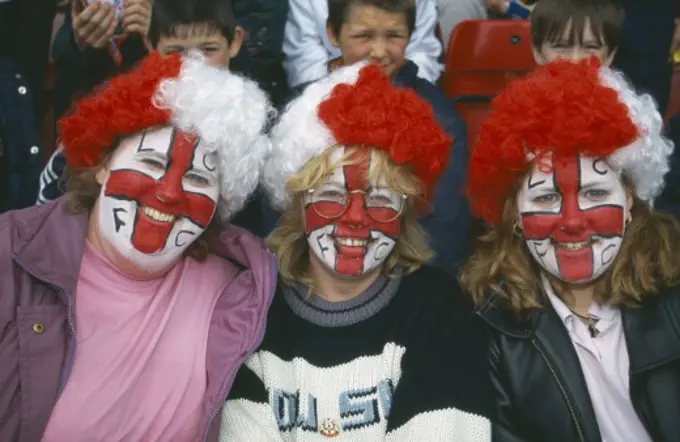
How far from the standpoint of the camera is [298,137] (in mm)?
3580

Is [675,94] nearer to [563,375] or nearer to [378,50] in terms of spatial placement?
[378,50]

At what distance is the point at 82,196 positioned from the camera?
3.58 meters

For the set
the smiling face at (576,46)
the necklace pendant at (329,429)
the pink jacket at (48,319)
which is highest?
the smiling face at (576,46)

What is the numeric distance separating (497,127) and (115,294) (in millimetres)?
1325

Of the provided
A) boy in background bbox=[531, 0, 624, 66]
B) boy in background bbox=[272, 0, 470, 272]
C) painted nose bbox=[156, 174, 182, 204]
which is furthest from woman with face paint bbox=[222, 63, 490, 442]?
boy in background bbox=[531, 0, 624, 66]

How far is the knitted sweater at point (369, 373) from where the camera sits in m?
3.34

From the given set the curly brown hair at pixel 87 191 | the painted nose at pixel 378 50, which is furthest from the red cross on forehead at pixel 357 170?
the painted nose at pixel 378 50

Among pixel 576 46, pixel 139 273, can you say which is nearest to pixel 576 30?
pixel 576 46

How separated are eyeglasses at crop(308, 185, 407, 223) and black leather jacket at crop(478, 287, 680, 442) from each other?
0.45 metres

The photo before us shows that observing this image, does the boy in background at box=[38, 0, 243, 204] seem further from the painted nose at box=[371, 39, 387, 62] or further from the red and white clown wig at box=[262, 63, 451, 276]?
the red and white clown wig at box=[262, 63, 451, 276]

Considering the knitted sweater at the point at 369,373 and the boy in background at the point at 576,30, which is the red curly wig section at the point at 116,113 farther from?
the boy in background at the point at 576,30

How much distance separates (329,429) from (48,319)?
3.00ft

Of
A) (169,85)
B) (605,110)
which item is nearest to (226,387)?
(169,85)

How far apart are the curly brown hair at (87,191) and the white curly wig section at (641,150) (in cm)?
137
